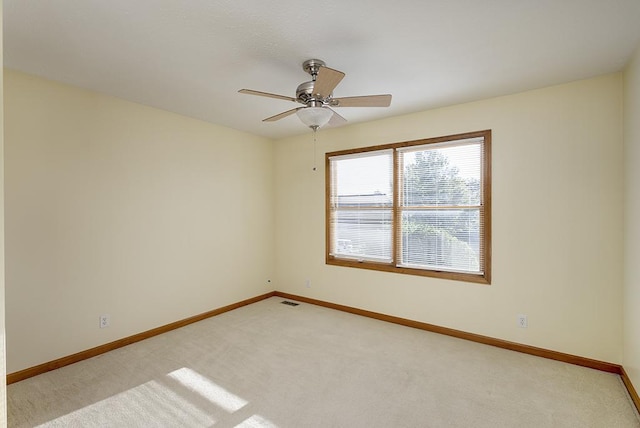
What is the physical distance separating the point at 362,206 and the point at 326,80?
Answer: 2.43 m

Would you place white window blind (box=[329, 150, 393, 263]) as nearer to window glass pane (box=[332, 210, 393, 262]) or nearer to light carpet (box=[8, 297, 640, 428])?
window glass pane (box=[332, 210, 393, 262])

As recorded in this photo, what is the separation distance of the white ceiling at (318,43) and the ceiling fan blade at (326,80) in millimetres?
317

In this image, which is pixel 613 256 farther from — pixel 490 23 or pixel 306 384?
pixel 306 384

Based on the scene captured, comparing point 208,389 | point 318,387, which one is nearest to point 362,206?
point 318,387

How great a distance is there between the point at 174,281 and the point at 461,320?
336 cm

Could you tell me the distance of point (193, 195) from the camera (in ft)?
13.2

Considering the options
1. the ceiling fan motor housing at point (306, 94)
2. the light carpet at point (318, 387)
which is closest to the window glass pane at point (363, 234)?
the light carpet at point (318, 387)

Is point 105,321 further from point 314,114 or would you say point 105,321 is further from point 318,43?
point 318,43

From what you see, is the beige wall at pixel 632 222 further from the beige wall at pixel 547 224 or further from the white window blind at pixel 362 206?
the white window blind at pixel 362 206

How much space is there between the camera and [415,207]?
3848mm

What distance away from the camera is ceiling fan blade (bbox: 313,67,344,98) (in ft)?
6.40

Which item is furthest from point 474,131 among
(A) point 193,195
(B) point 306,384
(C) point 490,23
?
(A) point 193,195

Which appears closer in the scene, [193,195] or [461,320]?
[461,320]

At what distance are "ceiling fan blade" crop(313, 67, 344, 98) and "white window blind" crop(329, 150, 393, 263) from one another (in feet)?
6.39
